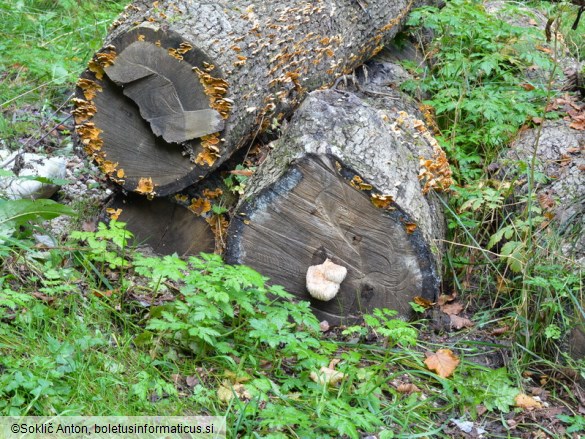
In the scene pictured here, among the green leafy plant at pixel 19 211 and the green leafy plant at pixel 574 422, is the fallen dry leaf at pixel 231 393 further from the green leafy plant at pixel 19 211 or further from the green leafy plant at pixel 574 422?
the green leafy plant at pixel 574 422

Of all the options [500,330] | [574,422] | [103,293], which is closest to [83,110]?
[103,293]

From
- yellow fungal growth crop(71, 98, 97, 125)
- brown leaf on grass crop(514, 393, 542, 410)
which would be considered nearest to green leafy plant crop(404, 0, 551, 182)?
brown leaf on grass crop(514, 393, 542, 410)

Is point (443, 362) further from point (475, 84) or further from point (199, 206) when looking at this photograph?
point (475, 84)

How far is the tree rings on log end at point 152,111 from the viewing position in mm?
3986

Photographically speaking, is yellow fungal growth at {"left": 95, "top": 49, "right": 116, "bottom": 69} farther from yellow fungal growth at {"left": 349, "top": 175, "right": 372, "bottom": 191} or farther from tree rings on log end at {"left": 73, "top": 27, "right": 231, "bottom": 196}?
yellow fungal growth at {"left": 349, "top": 175, "right": 372, "bottom": 191}

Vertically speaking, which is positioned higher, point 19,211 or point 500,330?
point 19,211

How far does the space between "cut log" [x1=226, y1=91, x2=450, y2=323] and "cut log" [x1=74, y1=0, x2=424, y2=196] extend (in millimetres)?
382

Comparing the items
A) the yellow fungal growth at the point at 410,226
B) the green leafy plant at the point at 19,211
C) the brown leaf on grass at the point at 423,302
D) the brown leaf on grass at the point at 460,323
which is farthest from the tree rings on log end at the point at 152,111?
the brown leaf on grass at the point at 460,323

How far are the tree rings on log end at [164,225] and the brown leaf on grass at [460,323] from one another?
1.51 metres

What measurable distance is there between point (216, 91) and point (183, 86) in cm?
19

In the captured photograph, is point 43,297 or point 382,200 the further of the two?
point 382,200

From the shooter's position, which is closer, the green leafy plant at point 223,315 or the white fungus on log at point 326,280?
the green leafy plant at point 223,315

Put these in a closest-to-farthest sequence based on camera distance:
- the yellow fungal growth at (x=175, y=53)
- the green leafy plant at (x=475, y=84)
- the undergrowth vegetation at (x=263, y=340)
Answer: the undergrowth vegetation at (x=263, y=340) < the yellow fungal growth at (x=175, y=53) < the green leafy plant at (x=475, y=84)

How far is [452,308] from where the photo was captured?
4.11 meters
